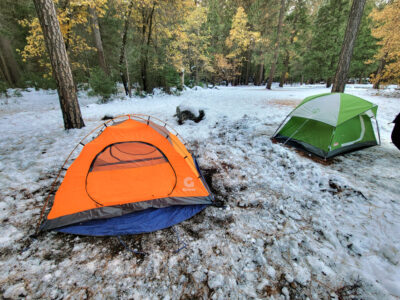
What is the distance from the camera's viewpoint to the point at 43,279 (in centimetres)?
201

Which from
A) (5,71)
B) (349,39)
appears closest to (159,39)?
(349,39)

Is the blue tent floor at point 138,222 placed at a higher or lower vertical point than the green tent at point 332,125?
lower

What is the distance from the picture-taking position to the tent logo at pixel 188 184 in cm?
324

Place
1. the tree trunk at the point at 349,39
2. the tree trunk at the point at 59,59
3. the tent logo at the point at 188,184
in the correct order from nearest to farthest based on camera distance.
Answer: the tent logo at the point at 188,184
the tree trunk at the point at 59,59
the tree trunk at the point at 349,39

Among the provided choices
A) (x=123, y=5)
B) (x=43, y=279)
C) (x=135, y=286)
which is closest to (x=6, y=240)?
(x=43, y=279)

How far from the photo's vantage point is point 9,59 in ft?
53.0

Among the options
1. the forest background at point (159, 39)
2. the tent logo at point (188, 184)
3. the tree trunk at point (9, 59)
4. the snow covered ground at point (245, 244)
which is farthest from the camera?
the tree trunk at point (9, 59)

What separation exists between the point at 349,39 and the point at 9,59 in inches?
1017

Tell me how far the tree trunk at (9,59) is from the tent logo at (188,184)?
75.1 feet

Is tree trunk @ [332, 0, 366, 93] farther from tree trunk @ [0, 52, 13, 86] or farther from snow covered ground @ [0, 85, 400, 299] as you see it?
tree trunk @ [0, 52, 13, 86]

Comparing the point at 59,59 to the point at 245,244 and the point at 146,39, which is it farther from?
the point at 146,39

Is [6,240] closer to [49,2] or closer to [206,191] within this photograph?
[206,191]

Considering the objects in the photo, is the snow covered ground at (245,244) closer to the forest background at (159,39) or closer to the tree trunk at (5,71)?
the forest background at (159,39)

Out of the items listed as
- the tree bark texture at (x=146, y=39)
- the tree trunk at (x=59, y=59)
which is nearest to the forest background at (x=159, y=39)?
the tree bark texture at (x=146, y=39)
